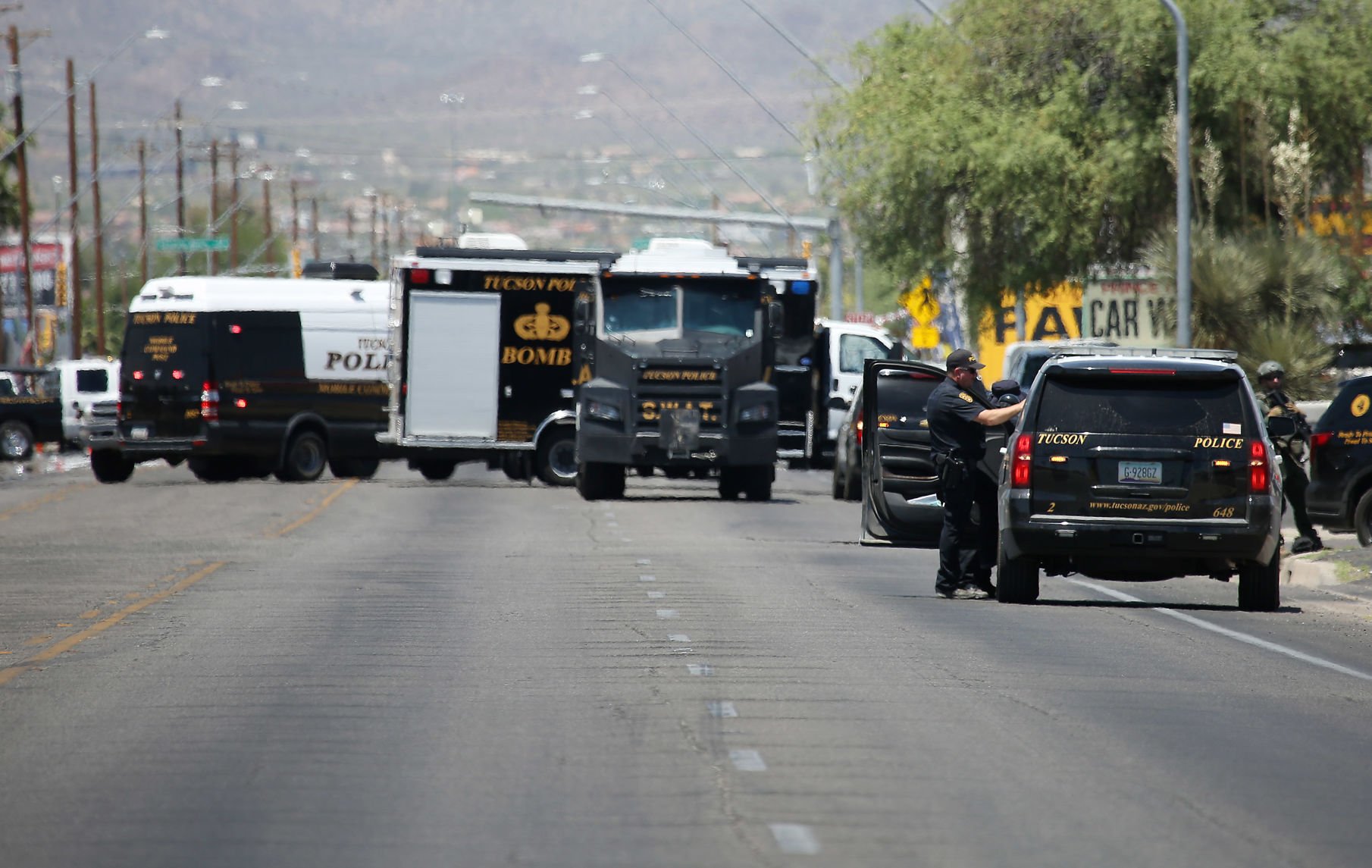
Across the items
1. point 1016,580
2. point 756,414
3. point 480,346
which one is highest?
point 480,346

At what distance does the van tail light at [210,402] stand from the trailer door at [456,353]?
4.02m

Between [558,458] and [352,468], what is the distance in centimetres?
682

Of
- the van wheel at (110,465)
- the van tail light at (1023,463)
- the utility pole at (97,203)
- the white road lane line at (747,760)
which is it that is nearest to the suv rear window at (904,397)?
the van tail light at (1023,463)

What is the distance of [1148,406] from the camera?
1581cm

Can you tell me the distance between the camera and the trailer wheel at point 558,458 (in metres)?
34.6

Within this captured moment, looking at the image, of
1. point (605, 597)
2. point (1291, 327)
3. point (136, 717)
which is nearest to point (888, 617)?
point (605, 597)

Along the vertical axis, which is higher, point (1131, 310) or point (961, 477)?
point (1131, 310)

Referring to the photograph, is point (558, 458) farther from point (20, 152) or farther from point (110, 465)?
point (20, 152)

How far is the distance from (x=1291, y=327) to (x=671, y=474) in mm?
9170

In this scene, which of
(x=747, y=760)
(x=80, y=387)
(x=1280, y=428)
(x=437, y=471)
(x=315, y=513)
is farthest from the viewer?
(x=80, y=387)

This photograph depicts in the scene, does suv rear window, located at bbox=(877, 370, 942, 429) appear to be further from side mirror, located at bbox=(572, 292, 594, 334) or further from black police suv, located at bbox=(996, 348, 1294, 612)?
side mirror, located at bbox=(572, 292, 594, 334)

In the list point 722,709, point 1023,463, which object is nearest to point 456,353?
point 1023,463

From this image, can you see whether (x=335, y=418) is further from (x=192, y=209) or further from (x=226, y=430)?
(x=192, y=209)

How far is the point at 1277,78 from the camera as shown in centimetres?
3366
